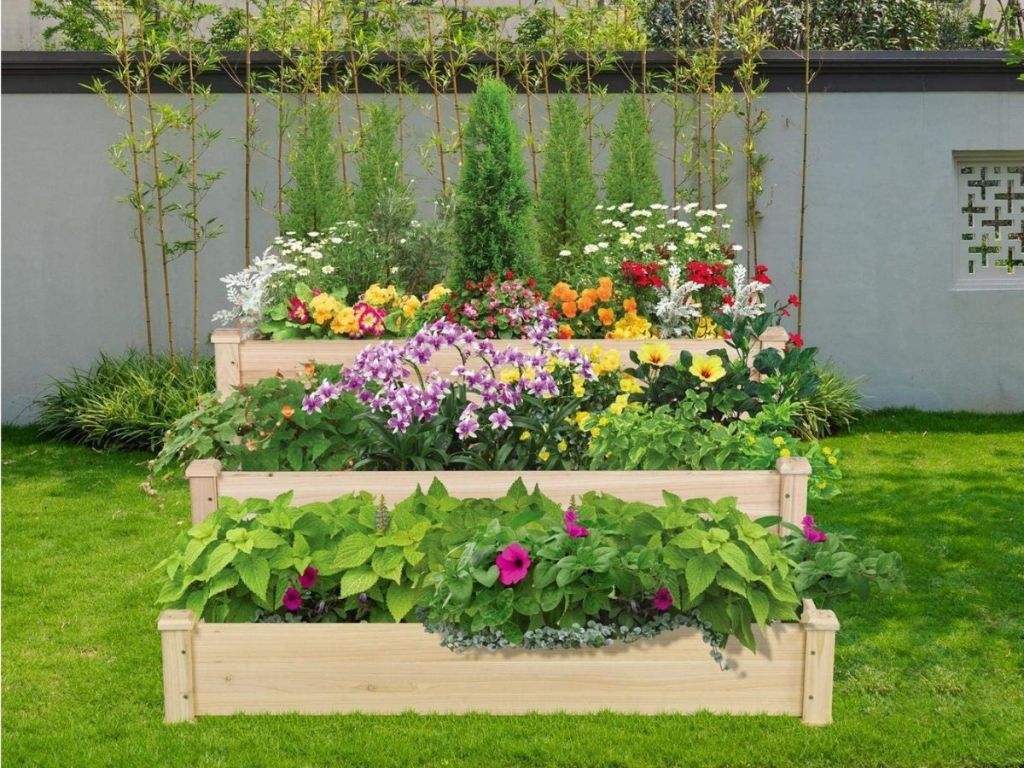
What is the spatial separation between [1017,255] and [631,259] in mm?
3647

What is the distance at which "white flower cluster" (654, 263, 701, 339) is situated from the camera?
243 inches

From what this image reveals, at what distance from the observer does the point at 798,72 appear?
8.86m

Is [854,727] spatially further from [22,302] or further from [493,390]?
[22,302]

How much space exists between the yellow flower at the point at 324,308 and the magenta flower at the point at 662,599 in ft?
9.72

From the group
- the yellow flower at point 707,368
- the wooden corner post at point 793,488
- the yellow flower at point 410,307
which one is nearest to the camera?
the wooden corner post at point 793,488

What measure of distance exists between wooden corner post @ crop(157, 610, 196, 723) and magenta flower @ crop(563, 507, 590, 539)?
1.13m

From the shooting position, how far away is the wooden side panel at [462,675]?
3.75 m

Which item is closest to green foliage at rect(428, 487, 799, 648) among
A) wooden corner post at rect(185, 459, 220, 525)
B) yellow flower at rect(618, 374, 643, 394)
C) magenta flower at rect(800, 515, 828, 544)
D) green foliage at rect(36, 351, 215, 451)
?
magenta flower at rect(800, 515, 828, 544)

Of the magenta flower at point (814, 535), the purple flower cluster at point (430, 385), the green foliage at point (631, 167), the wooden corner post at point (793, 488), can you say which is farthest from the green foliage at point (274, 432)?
the green foliage at point (631, 167)

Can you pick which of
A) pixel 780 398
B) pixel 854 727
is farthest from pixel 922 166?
pixel 854 727

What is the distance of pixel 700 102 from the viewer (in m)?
8.80

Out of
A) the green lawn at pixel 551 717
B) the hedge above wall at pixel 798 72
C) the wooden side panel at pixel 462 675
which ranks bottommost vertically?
the green lawn at pixel 551 717

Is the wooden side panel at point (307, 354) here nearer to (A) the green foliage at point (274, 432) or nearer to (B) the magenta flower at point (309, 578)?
(A) the green foliage at point (274, 432)

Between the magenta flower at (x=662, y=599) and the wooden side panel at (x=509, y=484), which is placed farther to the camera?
the wooden side panel at (x=509, y=484)
